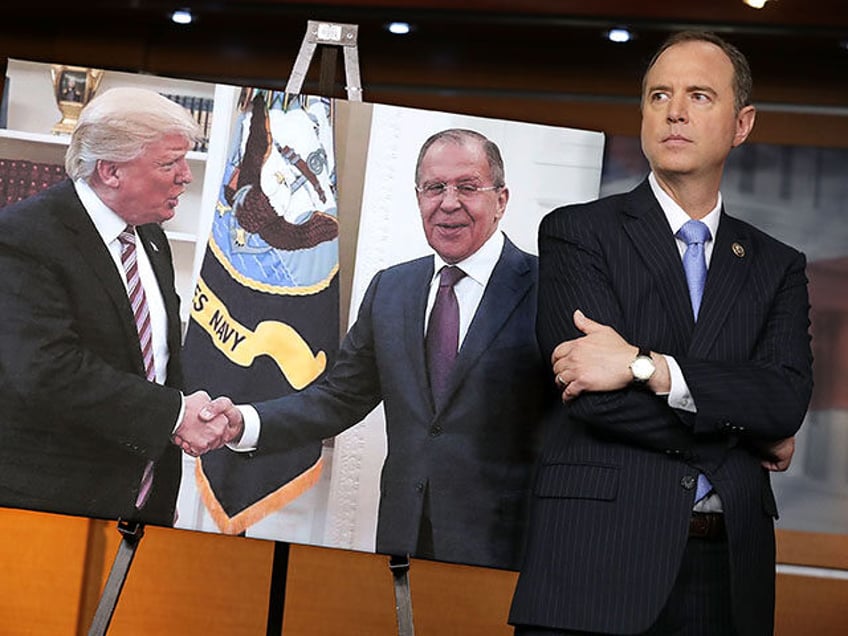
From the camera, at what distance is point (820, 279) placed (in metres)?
4.24

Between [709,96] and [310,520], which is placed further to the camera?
[310,520]

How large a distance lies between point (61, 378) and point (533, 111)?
247 centimetres

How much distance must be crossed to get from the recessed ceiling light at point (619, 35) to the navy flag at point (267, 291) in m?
1.94

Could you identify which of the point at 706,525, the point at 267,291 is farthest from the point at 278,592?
the point at 706,525

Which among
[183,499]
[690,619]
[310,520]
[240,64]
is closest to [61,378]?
[183,499]

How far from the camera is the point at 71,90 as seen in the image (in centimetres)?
262

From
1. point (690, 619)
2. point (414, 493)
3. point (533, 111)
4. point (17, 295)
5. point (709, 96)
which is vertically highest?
point (533, 111)

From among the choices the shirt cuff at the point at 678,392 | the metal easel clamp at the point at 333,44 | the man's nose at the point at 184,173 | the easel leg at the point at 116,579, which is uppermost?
the metal easel clamp at the point at 333,44

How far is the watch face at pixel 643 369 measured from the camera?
1.96 metres

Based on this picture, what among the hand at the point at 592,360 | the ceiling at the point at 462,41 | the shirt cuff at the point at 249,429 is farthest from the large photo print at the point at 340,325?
the ceiling at the point at 462,41

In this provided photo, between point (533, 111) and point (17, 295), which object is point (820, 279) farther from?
point (17, 295)

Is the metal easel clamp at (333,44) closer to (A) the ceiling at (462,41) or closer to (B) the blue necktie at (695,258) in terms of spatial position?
(B) the blue necktie at (695,258)

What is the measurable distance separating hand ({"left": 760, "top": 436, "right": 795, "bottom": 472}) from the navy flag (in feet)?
3.06

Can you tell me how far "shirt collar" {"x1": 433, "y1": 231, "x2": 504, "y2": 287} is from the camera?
2.64 m
